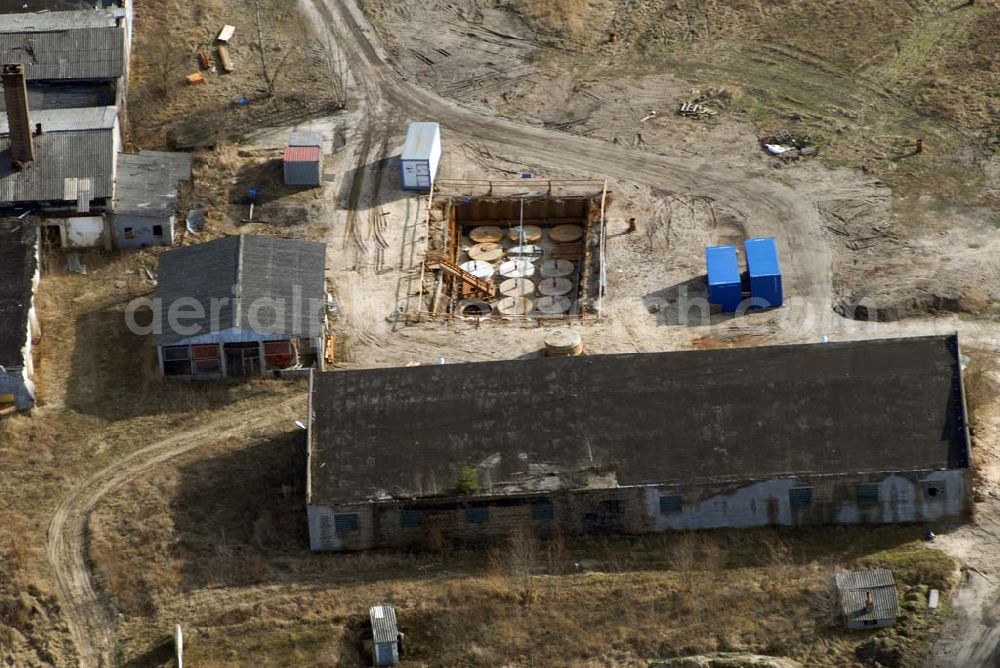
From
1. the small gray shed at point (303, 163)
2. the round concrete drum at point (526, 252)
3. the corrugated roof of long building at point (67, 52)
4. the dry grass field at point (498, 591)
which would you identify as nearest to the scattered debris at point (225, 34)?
the corrugated roof of long building at point (67, 52)

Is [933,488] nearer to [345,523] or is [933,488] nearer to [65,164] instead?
[345,523]

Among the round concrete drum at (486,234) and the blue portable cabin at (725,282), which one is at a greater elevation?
the round concrete drum at (486,234)

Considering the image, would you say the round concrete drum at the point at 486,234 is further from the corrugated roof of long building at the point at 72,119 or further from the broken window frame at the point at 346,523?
the broken window frame at the point at 346,523

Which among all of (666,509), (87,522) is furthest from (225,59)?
→ (666,509)

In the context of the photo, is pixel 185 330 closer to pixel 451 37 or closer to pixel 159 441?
pixel 159 441

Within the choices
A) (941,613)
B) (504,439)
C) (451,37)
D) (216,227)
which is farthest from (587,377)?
(451,37)
